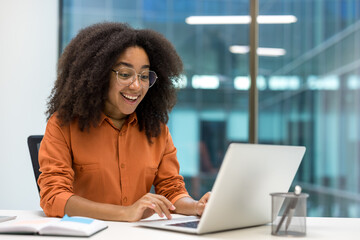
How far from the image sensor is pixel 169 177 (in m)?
2.01

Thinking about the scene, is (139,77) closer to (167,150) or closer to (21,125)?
(167,150)

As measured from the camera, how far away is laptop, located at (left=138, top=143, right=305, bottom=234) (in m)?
A: 1.17

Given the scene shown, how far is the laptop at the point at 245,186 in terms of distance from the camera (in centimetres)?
117

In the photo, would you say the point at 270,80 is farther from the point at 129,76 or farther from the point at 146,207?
the point at 146,207

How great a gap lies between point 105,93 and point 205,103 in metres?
2.31

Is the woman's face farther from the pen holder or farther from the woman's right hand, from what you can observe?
the pen holder

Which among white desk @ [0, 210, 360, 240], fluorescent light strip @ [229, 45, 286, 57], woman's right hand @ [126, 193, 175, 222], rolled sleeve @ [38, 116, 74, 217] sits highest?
fluorescent light strip @ [229, 45, 286, 57]

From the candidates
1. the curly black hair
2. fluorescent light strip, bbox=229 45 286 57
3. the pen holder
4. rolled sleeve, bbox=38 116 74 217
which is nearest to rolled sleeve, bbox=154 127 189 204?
the curly black hair

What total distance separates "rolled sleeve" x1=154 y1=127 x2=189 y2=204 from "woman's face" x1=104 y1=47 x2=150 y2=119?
0.23 m

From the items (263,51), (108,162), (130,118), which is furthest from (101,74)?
(263,51)

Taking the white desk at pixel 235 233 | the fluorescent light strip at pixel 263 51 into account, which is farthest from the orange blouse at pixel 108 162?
the fluorescent light strip at pixel 263 51

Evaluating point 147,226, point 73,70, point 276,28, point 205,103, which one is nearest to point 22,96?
point 205,103

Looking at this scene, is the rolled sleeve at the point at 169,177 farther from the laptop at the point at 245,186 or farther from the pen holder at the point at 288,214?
the pen holder at the point at 288,214

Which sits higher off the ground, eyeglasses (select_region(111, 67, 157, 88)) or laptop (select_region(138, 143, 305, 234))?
eyeglasses (select_region(111, 67, 157, 88))
